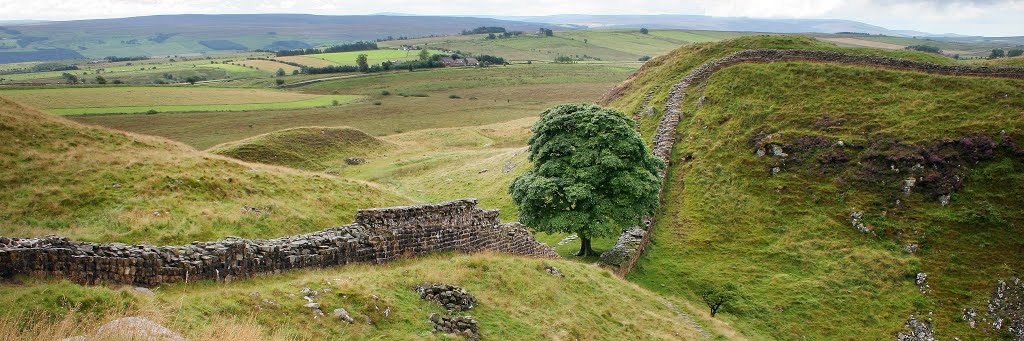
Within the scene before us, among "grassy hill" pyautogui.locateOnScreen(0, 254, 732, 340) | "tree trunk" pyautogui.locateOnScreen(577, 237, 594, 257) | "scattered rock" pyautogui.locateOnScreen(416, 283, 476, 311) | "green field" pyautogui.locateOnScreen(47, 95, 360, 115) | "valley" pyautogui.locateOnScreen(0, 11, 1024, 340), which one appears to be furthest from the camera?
"green field" pyautogui.locateOnScreen(47, 95, 360, 115)

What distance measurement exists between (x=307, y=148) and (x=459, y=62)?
13202 cm

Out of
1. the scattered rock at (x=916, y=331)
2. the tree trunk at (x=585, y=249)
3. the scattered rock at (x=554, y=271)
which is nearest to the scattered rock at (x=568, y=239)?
the tree trunk at (x=585, y=249)

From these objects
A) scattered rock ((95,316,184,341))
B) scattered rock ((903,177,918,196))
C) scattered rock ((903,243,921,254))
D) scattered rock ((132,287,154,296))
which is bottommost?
scattered rock ((903,243,921,254))

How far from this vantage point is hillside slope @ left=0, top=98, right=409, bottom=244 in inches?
894

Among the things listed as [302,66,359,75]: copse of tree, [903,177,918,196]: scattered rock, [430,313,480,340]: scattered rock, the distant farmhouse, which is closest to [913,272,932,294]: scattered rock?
[903,177,918,196]: scattered rock

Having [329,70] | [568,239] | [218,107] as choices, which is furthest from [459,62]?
[568,239]

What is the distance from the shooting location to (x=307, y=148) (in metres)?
61.4

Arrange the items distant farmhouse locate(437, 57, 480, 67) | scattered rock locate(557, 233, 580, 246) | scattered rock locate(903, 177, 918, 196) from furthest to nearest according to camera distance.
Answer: distant farmhouse locate(437, 57, 480, 67)
scattered rock locate(557, 233, 580, 246)
scattered rock locate(903, 177, 918, 196)

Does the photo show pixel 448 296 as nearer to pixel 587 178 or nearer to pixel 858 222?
pixel 587 178

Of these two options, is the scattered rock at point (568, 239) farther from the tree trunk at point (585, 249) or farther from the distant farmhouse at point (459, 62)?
the distant farmhouse at point (459, 62)

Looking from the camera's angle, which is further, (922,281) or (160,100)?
(160,100)

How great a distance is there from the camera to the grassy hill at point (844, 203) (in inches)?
1054

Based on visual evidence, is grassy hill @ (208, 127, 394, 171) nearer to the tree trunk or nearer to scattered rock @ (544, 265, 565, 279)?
the tree trunk

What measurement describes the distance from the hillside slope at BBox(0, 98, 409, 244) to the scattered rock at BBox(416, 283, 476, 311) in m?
10.2
